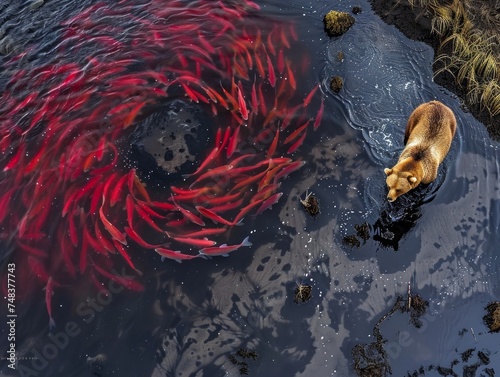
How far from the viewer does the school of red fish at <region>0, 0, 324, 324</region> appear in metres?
7.50

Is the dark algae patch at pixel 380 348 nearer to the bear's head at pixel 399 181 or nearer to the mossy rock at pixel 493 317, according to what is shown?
the mossy rock at pixel 493 317

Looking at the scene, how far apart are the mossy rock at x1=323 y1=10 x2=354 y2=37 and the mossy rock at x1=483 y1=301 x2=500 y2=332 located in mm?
6333

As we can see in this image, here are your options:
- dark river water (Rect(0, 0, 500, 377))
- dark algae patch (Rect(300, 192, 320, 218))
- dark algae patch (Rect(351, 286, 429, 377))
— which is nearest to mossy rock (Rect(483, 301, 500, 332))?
dark river water (Rect(0, 0, 500, 377))

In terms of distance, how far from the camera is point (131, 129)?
8.63 m

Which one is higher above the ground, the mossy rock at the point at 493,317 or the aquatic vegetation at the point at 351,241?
the aquatic vegetation at the point at 351,241

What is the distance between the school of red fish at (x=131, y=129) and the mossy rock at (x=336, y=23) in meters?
0.92

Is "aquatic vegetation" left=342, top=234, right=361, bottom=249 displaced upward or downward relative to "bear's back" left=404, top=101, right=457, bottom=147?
downward

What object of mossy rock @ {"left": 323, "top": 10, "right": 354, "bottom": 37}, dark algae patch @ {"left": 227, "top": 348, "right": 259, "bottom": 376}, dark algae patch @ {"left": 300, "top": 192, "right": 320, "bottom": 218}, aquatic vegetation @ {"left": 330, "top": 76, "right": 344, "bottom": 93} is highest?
mossy rock @ {"left": 323, "top": 10, "right": 354, "bottom": 37}

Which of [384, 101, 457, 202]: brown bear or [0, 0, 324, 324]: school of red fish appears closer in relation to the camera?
[384, 101, 457, 202]: brown bear

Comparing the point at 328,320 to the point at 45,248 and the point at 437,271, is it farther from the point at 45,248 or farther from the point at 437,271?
the point at 45,248

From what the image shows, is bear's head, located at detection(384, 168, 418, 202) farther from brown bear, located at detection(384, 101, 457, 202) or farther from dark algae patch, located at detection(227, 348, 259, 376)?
dark algae patch, located at detection(227, 348, 259, 376)

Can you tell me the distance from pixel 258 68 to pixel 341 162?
9.19ft

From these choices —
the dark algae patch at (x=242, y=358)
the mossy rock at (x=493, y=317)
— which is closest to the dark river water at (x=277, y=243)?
the dark algae patch at (x=242, y=358)

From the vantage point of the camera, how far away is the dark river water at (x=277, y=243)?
21.9 ft
